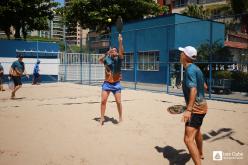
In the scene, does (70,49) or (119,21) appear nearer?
(119,21)

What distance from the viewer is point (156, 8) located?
36.0 meters

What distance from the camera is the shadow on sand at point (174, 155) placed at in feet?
16.2

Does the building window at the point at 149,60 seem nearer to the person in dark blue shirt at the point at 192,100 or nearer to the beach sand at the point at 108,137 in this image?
the beach sand at the point at 108,137

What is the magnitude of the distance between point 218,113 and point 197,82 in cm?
550

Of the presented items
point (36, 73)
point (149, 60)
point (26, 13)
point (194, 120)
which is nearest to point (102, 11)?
point (26, 13)

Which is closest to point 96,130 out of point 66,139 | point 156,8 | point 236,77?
point 66,139

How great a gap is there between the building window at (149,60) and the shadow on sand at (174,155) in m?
16.3

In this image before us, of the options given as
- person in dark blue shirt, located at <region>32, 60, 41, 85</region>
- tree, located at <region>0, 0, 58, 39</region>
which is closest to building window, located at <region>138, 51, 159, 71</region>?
person in dark blue shirt, located at <region>32, 60, 41, 85</region>

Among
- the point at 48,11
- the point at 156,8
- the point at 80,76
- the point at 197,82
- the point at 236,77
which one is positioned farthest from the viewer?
the point at 156,8

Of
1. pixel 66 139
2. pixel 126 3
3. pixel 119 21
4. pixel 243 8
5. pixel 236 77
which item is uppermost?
pixel 126 3

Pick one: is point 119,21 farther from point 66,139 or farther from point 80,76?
point 80,76

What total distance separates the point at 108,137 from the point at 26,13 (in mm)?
26969

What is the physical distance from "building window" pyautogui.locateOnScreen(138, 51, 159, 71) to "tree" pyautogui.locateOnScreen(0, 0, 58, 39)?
1253cm

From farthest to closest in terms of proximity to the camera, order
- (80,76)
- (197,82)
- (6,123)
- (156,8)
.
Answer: (156,8), (80,76), (6,123), (197,82)
